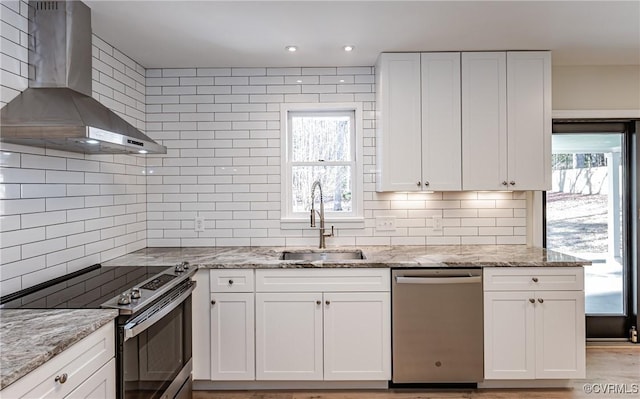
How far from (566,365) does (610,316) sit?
116cm

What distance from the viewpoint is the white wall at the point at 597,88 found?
10.6 ft

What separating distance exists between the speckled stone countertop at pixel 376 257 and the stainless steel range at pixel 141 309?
250mm

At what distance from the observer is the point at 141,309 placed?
181 cm

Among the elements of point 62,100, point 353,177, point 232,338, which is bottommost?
point 232,338

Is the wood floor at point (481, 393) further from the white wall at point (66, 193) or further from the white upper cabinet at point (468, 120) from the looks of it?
the white upper cabinet at point (468, 120)

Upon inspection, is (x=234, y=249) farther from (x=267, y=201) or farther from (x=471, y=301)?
(x=471, y=301)

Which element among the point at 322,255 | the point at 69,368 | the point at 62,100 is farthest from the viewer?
the point at 322,255

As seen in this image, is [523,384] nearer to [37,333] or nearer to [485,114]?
[485,114]

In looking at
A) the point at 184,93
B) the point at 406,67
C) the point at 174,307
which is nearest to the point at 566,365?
the point at 406,67

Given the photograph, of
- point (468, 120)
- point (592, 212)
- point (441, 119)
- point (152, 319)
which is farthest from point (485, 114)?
point (152, 319)

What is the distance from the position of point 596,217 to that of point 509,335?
162 cm

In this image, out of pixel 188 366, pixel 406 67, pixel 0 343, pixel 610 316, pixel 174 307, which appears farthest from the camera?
pixel 610 316

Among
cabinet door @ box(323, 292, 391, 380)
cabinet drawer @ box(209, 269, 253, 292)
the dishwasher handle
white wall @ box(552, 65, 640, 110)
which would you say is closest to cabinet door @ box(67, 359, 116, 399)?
cabinet drawer @ box(209, 269, 253, 292)

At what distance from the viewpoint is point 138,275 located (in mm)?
2246
